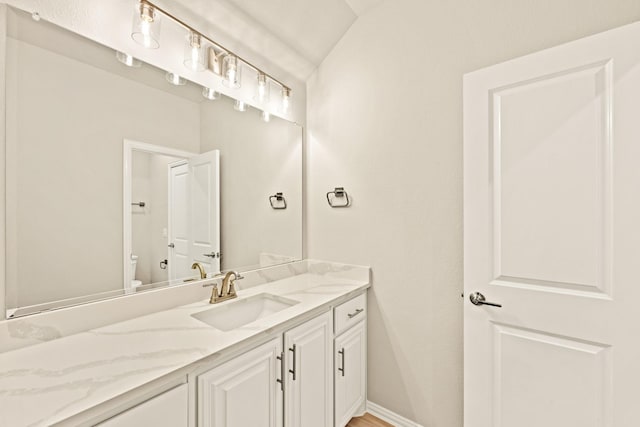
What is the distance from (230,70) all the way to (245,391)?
5.26 ft

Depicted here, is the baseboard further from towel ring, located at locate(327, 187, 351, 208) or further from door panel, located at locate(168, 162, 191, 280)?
door panel, located at locate(168, 162, 191, 280)

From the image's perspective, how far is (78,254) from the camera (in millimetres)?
1170

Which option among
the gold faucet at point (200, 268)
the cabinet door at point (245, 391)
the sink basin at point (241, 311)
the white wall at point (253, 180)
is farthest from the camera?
the white wall at point (253, 180)

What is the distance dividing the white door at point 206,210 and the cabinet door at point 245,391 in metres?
0.66

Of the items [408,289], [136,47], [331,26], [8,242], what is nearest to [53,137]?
[8,242]

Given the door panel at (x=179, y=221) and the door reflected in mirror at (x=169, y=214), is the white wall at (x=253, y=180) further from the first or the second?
the door panel at (x=179, y=221)

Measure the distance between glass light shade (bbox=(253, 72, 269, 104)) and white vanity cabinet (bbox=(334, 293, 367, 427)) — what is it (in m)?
1.40

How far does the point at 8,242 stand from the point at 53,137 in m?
0.41

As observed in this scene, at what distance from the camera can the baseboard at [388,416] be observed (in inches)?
68.0

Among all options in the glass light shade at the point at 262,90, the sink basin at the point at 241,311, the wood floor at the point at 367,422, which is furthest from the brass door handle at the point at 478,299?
the glass light shade at the point at 262,90

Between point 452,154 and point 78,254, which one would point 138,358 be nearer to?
point 78,254

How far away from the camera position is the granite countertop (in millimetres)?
695

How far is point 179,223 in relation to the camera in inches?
59.0

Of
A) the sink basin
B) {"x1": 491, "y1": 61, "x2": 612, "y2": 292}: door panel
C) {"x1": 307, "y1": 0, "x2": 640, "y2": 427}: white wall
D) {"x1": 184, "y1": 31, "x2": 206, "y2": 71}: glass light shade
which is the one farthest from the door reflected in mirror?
{"x1": 491, "y1": 61, "x2": 612, "y2": 292}: door panel
